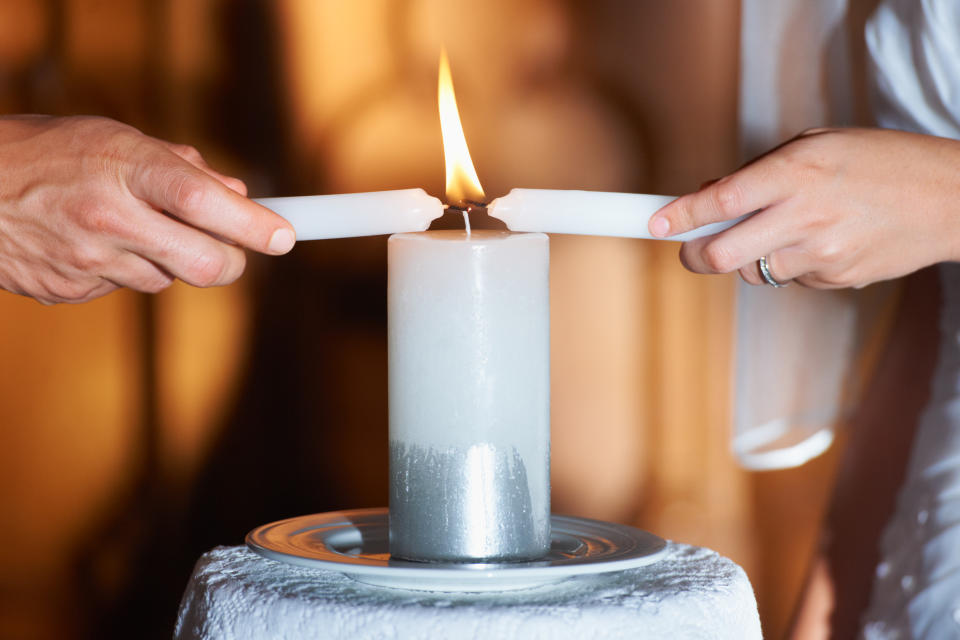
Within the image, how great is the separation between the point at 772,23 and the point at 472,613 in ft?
3.57

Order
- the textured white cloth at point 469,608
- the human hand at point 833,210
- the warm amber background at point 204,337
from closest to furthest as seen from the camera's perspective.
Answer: the textured white cloth at point 469,608 → the human hand at point 833,210 → the warm amber background at point 204,337

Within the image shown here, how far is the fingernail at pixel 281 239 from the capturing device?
0.56 m

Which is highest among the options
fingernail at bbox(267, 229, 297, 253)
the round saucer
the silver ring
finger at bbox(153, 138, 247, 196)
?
finger at bbox(153, 138, 247, 196)

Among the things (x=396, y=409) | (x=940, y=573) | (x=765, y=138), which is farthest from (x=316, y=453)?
(x=396, y=409)

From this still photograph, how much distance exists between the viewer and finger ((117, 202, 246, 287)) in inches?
24.2

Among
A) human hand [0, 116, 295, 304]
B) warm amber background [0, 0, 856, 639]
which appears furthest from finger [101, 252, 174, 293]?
warm amber background [0, 0, 856, 639]

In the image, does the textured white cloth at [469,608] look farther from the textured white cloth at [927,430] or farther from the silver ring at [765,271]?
the textured white cloth at [927,430]

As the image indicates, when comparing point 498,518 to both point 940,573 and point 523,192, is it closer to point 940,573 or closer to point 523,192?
point 523,192

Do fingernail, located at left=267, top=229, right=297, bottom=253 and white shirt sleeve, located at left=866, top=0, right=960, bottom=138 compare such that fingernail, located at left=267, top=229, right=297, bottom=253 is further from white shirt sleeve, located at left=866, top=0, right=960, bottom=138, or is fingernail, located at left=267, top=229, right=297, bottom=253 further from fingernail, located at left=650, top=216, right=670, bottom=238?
white shirt sleeve, located at left=866, top=0, right=960, bottom=138

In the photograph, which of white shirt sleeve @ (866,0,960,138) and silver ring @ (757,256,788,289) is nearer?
silver ring @ (757,256,788,289)

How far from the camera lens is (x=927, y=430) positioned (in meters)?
0.96

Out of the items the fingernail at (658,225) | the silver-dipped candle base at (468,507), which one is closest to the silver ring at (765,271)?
the fingernail at (658,225)

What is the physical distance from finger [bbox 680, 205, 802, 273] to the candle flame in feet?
0.50

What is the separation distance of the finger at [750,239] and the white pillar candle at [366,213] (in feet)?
0.59
